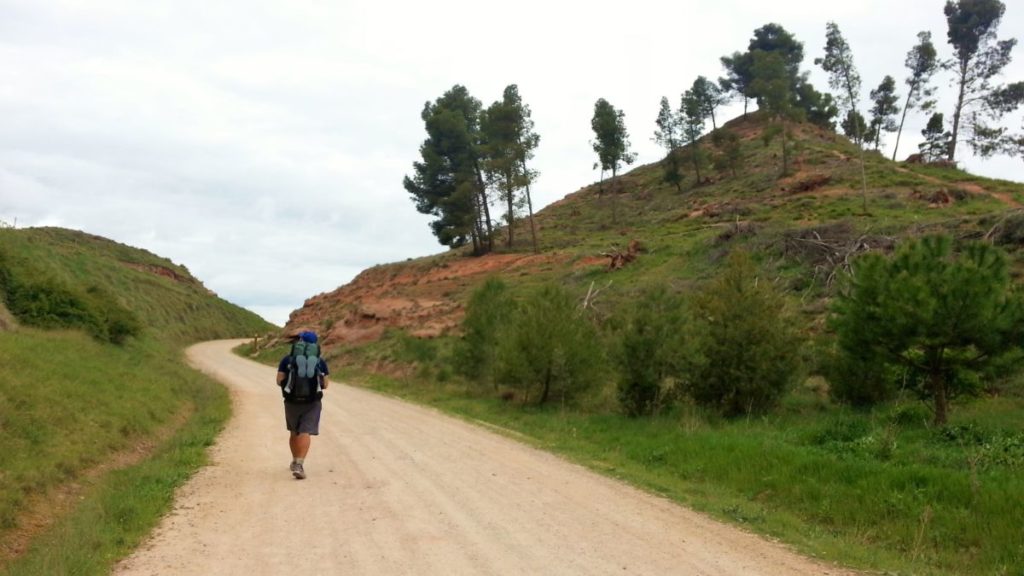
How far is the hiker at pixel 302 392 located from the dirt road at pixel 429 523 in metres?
0.58

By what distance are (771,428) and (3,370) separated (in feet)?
47.4

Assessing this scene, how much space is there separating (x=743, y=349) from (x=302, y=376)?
1006cm

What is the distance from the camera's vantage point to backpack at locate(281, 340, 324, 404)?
9.87m

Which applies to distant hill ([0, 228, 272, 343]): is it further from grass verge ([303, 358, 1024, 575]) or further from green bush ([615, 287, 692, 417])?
green bush ([615, 287, 692, 417])

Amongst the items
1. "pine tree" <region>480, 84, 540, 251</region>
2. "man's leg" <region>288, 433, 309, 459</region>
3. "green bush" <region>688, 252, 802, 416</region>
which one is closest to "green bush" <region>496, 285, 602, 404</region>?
"green bush" <region>688, 252, 802, 416</region>

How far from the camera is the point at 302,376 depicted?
9883 millimetres

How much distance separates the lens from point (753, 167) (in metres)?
64.0

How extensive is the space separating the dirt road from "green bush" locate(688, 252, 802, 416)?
18.5ft

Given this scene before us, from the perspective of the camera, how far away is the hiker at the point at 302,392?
9852 millimetres

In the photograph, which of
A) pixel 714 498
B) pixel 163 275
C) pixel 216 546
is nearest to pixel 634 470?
pixel 714 498

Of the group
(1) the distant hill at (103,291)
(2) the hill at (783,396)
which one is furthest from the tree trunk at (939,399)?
(1) the distant hill at (103,291)

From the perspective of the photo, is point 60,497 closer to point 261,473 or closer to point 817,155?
point 261,473

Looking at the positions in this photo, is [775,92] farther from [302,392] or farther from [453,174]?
[302,392]

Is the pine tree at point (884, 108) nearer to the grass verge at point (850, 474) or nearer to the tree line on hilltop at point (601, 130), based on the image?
the tree line on hilltop at point (601, 130)
